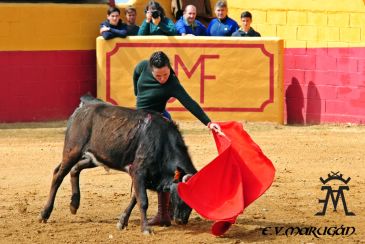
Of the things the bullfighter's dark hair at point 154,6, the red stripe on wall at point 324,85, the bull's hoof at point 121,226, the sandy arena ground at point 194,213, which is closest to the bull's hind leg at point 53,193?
the sandy arena ground at point 194,213

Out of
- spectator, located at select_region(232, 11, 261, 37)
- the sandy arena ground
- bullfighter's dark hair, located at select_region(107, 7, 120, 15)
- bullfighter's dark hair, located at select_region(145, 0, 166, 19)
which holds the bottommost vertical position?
the sandy arena ground

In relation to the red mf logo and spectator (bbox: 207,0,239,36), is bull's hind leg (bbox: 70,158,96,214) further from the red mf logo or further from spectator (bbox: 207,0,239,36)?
spectator (bbox: 207,0,239,36)

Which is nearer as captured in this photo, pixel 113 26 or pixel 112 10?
pixel 112 10

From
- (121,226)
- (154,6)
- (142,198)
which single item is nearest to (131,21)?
(154,6)

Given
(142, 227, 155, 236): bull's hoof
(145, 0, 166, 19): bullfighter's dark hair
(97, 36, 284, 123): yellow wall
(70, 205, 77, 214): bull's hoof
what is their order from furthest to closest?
1. (97, 36, 284, 123): yellow wall
2. (145, 0, 166, 19): bullfighter's dark hair
3. (70, 205, 77, 214): bull's hoof
4. (142, 227, 155, 236): bull's hoof

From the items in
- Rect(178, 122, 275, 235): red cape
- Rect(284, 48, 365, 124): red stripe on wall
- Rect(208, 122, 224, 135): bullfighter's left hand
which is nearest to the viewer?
Rect(178, 122, 275, 235): red cape

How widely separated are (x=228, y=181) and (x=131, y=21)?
668 cm

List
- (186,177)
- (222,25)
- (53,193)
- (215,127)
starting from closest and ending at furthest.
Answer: (186,177)
(215,127)
(53,193)
(222,25)

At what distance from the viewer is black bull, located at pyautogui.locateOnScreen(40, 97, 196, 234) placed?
27.3 feet

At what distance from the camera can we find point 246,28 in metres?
14.4

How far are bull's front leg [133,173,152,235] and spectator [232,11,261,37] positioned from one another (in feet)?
20.4

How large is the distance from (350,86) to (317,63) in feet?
1.94

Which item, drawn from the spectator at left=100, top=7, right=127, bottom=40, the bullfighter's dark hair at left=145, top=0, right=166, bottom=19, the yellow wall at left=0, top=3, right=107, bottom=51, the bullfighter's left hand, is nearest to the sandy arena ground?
the bullfighter's left hand

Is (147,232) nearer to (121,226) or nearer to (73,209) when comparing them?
(121,226)
